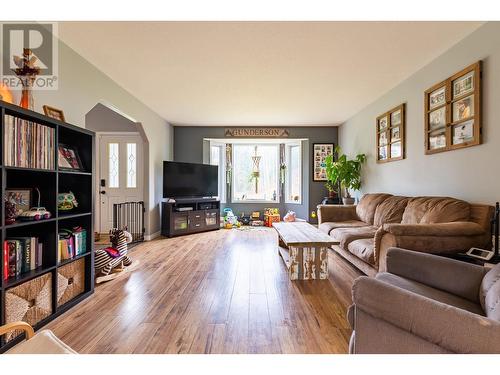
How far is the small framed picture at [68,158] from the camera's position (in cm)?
226

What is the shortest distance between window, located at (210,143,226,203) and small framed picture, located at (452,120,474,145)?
5073 millimetres

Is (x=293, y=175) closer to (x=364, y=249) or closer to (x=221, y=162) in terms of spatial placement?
(x=221, y=162)

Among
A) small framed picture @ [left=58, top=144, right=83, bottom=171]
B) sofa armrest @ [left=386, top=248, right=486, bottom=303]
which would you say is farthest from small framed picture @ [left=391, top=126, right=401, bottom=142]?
small framed picture @ [left=58, top=144, right=83, bottom=171]

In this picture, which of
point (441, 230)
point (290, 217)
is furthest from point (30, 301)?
point (290, 217)

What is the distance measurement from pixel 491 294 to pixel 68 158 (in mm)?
3166

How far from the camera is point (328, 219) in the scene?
4242 millimetres

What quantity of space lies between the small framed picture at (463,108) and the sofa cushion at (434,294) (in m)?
1.89

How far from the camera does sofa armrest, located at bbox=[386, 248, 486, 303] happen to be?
1428 millimetres

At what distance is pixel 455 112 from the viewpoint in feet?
8.63

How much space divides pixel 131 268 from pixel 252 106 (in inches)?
131

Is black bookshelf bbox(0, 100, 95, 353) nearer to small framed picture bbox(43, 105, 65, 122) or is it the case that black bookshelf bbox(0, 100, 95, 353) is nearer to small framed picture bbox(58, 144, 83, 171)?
small framed picture bbox(58, 144, 83, 171)

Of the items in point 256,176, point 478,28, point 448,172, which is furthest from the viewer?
point 256,176

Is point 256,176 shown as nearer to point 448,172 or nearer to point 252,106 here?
point 252,106
